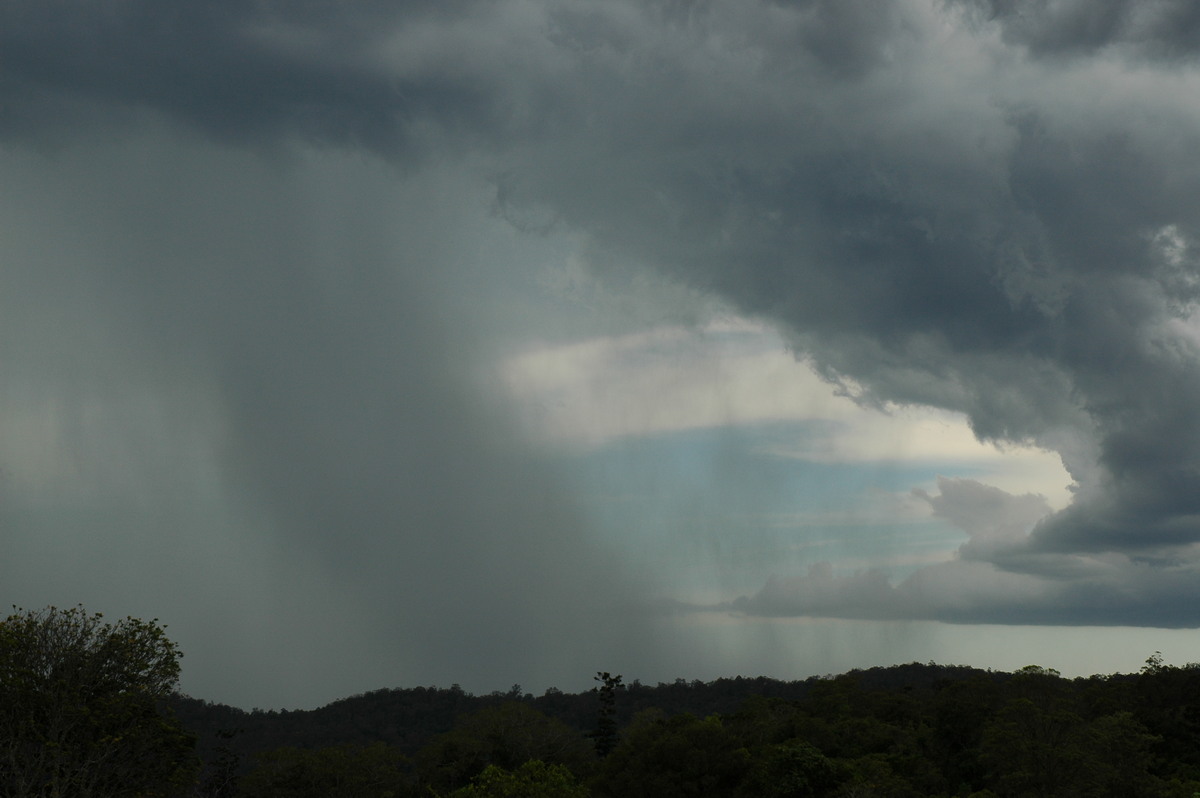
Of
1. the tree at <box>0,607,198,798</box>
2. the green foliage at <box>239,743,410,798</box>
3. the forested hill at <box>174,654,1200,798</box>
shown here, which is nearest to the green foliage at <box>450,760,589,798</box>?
the forested hill at <box>174,654,1200,798</box>

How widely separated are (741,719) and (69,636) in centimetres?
8589

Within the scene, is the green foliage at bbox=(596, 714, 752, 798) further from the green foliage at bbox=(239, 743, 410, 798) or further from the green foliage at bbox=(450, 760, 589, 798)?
the green foliage at bbox=(239, 743, 410, 798)

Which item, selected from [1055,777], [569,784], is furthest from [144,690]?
[1055,777]

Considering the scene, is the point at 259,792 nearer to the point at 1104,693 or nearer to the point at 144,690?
the point at 144,690

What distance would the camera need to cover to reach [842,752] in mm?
96125

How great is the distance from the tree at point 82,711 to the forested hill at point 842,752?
18603 mm

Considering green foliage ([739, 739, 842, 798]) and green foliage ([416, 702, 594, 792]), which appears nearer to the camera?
green foliage ([739, 739, 842, 798])

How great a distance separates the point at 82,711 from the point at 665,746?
154 ft

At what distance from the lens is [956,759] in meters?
102

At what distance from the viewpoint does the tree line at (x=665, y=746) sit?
4819 centimetres

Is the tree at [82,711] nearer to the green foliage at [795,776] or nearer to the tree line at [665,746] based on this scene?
the tree line at [665,746]

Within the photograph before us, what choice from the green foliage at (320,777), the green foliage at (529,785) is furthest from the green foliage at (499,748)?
the green foliage at (529,785)

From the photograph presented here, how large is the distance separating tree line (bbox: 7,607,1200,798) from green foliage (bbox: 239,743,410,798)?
196mm

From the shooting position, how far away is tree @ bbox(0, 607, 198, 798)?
4600 centimetres
